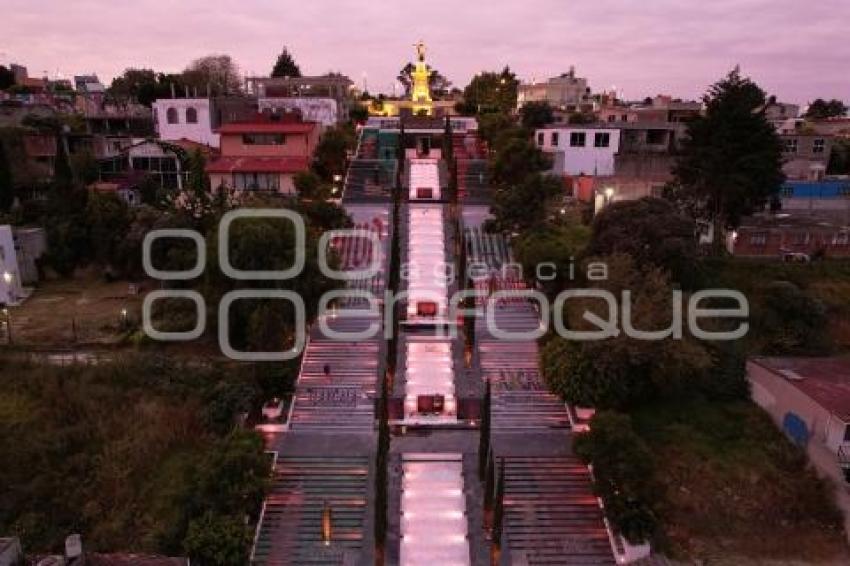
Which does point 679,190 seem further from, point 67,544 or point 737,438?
point 67,544

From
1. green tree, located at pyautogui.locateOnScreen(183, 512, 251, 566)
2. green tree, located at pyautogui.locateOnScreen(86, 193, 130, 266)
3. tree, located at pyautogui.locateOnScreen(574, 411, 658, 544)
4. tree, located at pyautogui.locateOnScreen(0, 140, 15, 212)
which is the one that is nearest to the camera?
green tree, located at pyautogui.locateOnScreen(183, 512, 251, 566)

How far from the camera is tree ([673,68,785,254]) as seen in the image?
115 feet

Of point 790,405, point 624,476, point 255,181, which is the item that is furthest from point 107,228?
point 790,405

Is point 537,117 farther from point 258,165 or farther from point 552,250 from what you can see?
point 552,250

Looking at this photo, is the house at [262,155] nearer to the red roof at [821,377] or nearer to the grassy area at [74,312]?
the grassy area at [74,312]

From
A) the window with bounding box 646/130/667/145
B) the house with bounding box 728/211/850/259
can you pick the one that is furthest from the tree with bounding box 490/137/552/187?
the house with bounding box 728/211/850/259

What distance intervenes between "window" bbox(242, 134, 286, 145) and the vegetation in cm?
2739

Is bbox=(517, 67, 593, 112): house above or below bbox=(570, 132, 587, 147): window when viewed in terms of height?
above

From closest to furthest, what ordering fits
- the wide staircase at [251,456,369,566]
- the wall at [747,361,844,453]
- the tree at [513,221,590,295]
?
the wide staircase at [251,456,369,566] → the wall at [747,361,844,453] → the tree at [513,221,590,295]

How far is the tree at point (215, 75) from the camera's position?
268 ft

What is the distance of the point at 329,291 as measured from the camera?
30.3m

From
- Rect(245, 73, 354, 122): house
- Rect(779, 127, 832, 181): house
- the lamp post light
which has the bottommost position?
the lamp post light

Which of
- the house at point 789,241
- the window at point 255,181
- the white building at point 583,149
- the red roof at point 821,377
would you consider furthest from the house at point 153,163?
the red roof at point 821,377

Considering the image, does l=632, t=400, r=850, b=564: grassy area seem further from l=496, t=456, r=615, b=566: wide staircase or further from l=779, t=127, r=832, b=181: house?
l=779, t=127, r=832, b=181: house
